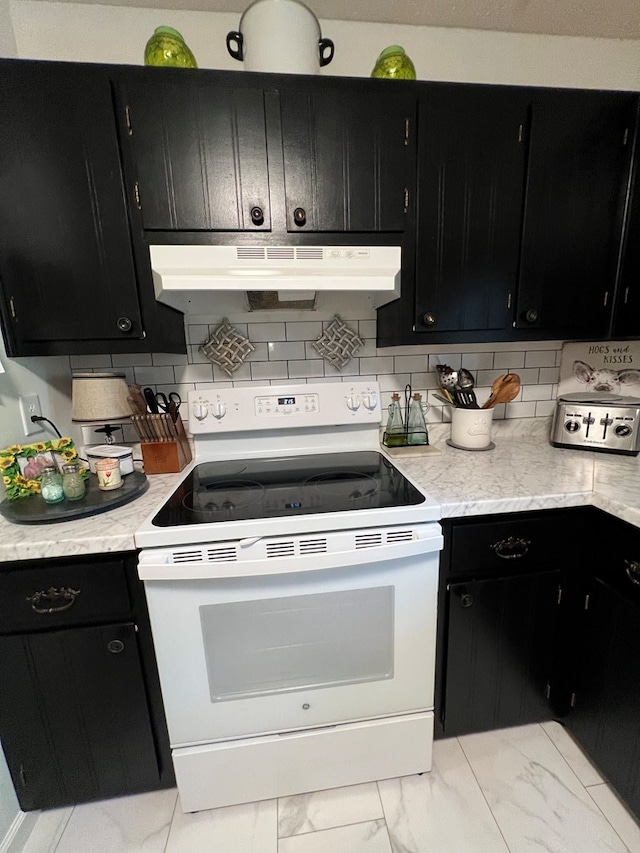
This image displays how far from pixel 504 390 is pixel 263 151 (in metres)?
1.23

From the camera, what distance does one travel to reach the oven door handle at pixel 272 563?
912mm

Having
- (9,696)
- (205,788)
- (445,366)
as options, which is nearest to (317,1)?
(445,366)

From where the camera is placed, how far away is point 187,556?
36.6 inches

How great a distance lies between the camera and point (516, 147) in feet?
4.03

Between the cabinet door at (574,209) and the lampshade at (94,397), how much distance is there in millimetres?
1494

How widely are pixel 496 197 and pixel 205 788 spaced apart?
2.10m

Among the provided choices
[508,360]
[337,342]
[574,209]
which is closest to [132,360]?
[337,342]

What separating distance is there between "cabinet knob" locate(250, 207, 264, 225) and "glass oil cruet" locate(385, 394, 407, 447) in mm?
841

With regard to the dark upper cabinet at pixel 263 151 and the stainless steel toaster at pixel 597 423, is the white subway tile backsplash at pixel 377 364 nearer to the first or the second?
the dark upper cabinet at pixel 263 151

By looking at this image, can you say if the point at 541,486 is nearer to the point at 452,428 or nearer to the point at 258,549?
the point at 452,428

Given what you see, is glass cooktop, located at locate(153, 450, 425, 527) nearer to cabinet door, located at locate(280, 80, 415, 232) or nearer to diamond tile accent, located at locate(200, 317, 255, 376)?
diamond tile accent, located at locate(200, 317, 255, 376)

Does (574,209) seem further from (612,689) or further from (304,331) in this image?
(612,689)

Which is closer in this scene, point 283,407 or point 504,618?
point 504,618

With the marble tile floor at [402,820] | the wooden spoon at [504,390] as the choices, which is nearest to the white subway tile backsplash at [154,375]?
the wooden spoon at [504,390]
